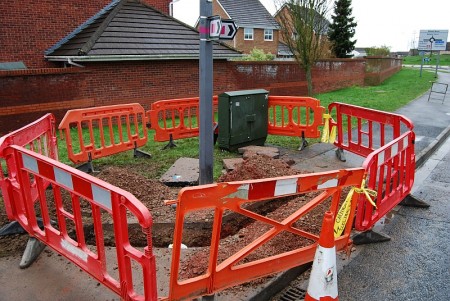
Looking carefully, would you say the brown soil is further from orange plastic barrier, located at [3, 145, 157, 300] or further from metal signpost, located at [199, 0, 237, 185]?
metal signpost, located at [199, 0, 237, 185]

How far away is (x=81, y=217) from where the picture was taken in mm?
3213

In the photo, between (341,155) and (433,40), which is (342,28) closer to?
(433,40)

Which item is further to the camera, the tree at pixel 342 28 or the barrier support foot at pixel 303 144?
the tree at pixel 342 28

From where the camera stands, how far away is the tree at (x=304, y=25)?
1387cm

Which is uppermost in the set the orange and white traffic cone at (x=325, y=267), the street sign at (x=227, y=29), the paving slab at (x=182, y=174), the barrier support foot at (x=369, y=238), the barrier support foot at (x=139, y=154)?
the street sign at (x=227, y=29)

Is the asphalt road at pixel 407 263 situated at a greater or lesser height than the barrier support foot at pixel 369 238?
lesser

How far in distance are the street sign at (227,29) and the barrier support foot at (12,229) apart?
3.14m

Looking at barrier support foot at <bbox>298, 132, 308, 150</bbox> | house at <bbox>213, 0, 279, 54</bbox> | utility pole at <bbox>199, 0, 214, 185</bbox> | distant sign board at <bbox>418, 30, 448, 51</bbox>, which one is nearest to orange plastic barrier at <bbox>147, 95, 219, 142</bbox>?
barrier support foot at <bbox>298, 132, 308, 150</bbox>

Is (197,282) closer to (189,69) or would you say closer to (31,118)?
(31,118)

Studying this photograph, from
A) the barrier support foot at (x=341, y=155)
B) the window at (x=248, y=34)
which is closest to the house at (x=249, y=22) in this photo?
the window at (x=248, y=34)

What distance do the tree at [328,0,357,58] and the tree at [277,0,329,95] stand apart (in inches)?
763

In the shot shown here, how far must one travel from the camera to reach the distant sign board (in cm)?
2945

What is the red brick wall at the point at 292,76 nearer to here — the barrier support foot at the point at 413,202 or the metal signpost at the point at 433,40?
the metal signpost at the point at 433,40

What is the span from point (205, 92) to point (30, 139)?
2173 mm
